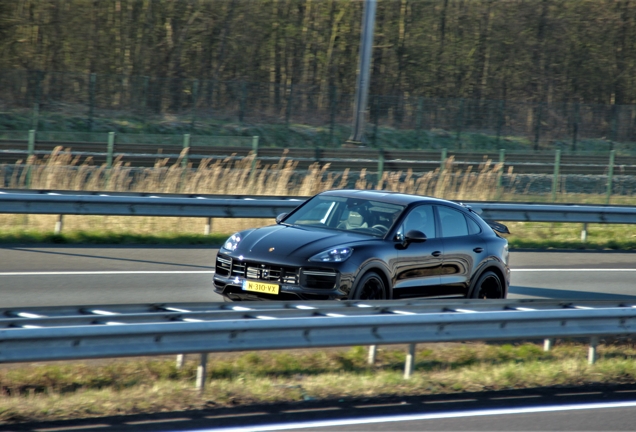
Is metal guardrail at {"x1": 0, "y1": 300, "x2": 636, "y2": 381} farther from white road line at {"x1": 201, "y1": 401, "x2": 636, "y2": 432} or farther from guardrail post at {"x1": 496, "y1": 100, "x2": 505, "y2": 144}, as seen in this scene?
guardrail post at {"x1": 496, "y1": 100, "x2": 505, "y2": 144}

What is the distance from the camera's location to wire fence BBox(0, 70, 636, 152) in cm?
3494

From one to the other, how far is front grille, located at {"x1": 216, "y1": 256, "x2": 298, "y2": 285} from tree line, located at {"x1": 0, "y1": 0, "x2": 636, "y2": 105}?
28788 mm

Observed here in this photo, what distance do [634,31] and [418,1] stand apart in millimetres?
13027

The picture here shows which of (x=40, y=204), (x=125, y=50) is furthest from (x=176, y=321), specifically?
(x=125, y=50)

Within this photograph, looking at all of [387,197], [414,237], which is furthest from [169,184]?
[414,237]

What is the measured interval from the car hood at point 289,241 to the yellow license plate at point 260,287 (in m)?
0.25

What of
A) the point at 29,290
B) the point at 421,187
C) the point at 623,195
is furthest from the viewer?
the point at 623,195

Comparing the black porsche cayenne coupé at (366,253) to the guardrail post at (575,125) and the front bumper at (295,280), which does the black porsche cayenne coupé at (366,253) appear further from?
the guardrail post at (575,125)

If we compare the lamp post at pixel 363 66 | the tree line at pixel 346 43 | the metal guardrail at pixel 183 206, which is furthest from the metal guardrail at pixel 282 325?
the tree line at pixel 346 43

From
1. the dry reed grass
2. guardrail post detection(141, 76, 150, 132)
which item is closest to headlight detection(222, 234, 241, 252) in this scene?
the dry reed grass

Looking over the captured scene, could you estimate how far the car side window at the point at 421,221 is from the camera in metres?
10.0

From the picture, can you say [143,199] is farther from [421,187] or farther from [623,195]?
[623,195]

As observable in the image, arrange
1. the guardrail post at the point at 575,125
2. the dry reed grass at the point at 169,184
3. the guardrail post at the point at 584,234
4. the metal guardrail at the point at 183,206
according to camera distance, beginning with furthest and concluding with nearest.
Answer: the guardrail post at the point at 575,125, the guardrail post at the point at 584,234, the dry reed grass at the point at 169,184, the metal guardrail at the point at 183,206

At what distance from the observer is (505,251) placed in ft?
36.0
